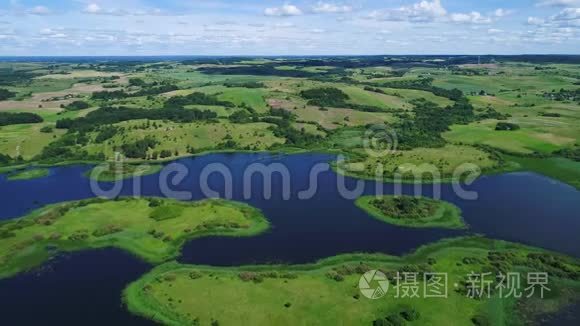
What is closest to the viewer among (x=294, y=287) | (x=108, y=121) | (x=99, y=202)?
(x=294, y=287)

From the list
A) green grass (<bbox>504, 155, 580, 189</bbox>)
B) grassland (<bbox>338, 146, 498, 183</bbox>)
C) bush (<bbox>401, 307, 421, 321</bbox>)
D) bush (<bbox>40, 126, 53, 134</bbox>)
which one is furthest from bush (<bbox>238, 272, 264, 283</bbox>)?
bush (<bbox>40, 126, 53, 134</bbox>)

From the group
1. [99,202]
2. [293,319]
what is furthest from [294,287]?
[99,202]

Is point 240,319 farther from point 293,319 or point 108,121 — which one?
point 108,121

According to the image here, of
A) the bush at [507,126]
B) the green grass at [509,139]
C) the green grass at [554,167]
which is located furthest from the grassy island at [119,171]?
the bush at [507,126]

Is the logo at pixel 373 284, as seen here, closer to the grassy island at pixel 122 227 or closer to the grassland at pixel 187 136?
the grassy island at pixel 122 227

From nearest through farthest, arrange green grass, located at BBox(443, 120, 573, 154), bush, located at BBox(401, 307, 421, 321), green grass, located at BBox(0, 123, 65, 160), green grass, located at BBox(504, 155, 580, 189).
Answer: bush, located at BBox(401, 307, 421, 321) → green grass, located at BBox(504, 155, 580, 189) → green grass, located at BBox(0, 123, 65, 160) → green grass, located at BBox(443, 120, 573, 154)

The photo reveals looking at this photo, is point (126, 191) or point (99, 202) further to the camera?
point (126, 191)

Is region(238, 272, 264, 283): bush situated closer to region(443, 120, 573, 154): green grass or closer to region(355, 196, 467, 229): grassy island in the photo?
region(355, 196, 467, 229): grassy island
